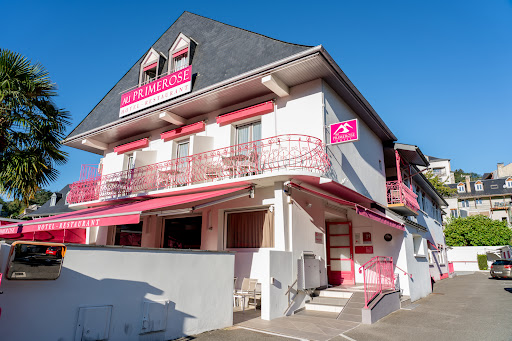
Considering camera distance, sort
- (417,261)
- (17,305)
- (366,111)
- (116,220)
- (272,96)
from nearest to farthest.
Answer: (17,305), (116,220), (272,96), (366,111), (417,261)

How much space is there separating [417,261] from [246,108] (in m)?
10.6

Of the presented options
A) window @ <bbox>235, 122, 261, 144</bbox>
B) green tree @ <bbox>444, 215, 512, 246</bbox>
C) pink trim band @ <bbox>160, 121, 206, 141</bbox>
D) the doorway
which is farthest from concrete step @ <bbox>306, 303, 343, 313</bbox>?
green tree @ <bbox>444, 215, 512, 246</bbox>

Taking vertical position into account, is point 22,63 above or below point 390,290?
above

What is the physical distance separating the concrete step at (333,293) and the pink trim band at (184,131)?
7822 mm

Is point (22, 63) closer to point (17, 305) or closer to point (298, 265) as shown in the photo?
point (17, 305)

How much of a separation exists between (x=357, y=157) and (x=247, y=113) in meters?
4.90

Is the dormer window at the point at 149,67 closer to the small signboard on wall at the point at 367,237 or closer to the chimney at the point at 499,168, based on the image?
the small signboard on wall at the point at 367,237

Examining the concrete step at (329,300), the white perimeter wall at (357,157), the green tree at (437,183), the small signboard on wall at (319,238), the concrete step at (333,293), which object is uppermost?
the green tree at (437,183)

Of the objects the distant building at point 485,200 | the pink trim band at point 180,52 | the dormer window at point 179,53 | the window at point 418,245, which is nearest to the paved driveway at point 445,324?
the window at point 418,245

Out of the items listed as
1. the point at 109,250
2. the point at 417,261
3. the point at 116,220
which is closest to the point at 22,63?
the point at 116,220

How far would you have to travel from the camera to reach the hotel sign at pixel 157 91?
1379cm

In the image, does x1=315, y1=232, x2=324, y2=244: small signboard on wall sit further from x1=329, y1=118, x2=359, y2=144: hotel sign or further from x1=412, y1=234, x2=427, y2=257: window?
x1=412, y1=234, x2=427, y2=257: window

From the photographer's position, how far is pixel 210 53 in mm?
14312

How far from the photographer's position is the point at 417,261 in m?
15.1
